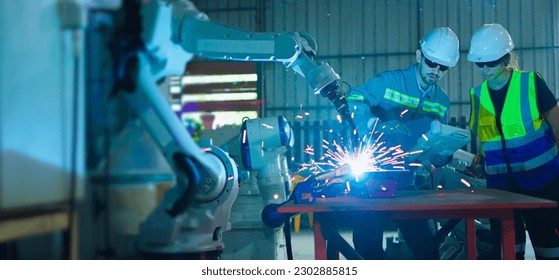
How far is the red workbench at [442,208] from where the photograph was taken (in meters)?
2.27

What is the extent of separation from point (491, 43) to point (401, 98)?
554 millimetres

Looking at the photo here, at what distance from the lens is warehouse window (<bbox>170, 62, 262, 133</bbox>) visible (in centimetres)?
228

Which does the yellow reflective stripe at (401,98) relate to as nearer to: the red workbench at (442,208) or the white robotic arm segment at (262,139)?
the white robotic arm segment at (262,139)

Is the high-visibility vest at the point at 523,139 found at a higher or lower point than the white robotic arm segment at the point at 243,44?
lower

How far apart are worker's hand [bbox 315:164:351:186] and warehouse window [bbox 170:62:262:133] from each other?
541 millimetres

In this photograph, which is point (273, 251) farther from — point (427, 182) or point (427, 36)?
point (427, 36)

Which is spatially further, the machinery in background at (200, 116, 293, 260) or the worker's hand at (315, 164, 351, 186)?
the machinery in background at (200, 116, 293, 260)

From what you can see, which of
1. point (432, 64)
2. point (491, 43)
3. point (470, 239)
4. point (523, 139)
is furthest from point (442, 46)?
point (470, 239)

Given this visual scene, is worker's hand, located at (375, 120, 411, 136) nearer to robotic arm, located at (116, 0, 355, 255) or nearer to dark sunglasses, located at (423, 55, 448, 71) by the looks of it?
dark sunglasses, located at (423, 55, 448, 71)

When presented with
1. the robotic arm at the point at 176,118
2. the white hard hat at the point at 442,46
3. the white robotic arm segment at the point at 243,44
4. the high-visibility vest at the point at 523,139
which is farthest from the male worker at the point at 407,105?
the robotic arm at the point at 176,118

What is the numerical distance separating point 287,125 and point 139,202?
1054 millimetres

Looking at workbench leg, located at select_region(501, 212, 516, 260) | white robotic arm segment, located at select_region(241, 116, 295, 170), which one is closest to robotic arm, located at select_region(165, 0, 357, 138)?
white robotic arm segment, located at select_region(241, 116, 295, 170)

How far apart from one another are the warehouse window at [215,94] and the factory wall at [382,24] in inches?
4.5
